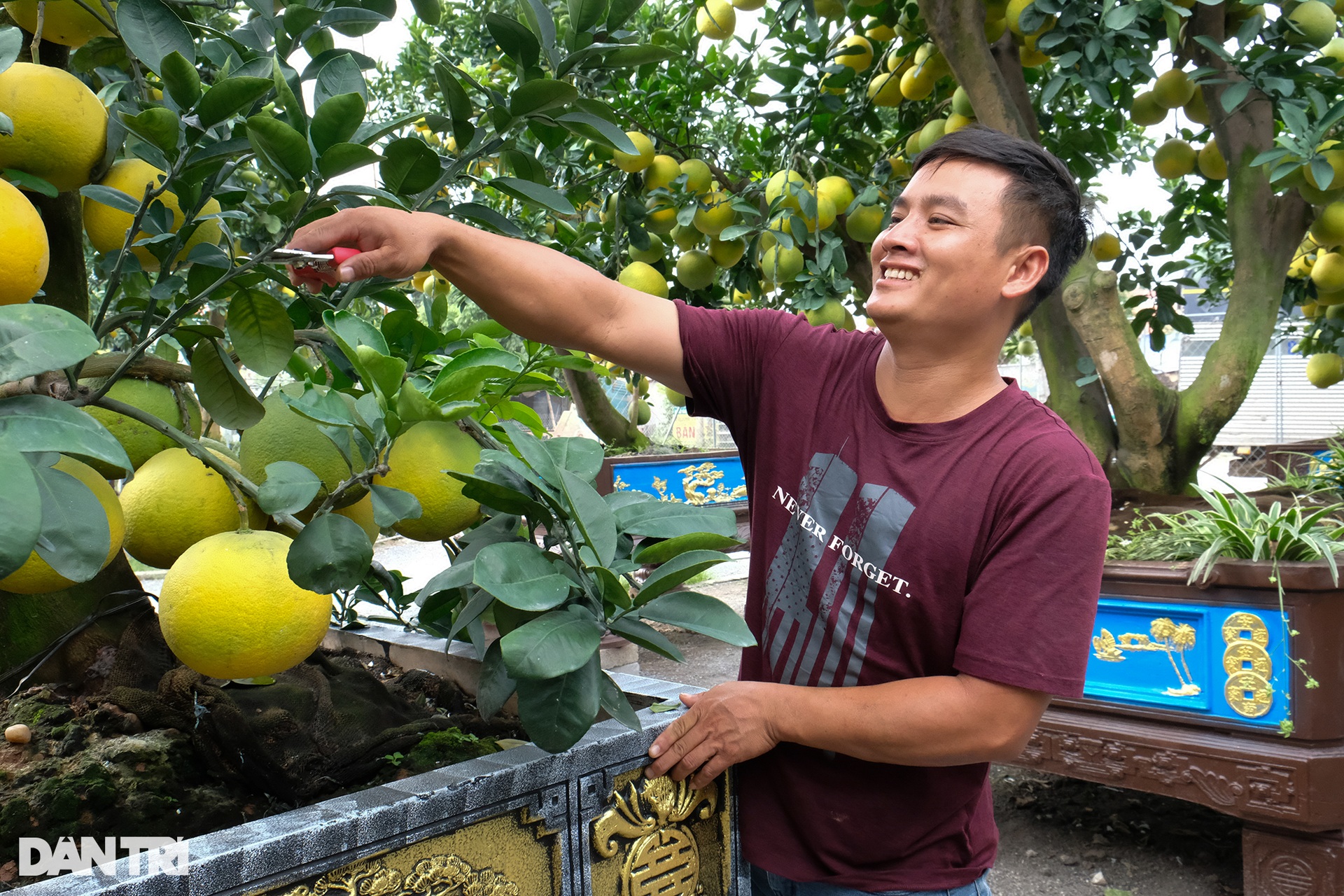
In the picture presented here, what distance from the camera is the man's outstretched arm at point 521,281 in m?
0.83

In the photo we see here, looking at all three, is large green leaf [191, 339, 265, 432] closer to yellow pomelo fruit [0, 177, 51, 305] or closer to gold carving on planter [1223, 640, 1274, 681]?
yellow pomelo fruit [0, 177, 51, 305]

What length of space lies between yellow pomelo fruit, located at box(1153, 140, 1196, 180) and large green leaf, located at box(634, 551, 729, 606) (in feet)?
9.02

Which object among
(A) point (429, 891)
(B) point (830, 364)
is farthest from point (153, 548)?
(B) point (830, 364)

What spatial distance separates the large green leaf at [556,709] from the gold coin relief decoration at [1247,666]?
5.95 feet

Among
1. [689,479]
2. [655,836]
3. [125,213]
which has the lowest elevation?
[689,479]

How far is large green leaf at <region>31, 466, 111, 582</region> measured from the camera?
567mm

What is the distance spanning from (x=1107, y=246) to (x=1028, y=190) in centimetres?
242

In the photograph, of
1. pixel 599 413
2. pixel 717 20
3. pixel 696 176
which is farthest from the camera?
pixel 599 413

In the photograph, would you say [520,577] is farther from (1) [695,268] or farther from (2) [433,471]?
(1) [695,268]

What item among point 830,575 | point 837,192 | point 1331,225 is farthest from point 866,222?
point 830,575

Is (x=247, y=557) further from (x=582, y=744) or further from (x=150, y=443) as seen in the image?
(x=582, y=744)

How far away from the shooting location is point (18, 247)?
2.09 feet

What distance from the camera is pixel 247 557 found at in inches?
27.3

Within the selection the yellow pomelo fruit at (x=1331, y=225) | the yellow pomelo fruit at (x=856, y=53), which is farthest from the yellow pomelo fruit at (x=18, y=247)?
the yellow pomelo fruit at (x=1331, y=225)
